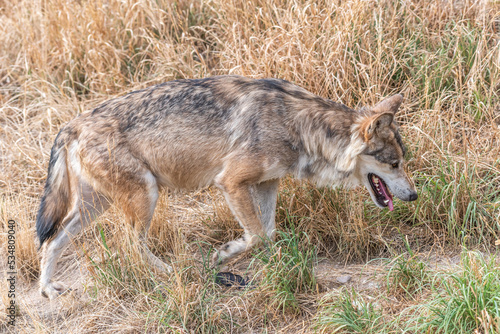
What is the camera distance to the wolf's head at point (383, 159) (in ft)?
16.7

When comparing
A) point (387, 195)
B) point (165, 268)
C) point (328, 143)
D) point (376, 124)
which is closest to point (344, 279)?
point (387, 195)

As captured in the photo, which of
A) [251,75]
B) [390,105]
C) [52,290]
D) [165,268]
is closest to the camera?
[165,268]

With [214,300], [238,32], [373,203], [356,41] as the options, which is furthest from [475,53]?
[214,300]

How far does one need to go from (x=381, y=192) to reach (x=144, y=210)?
6.88 feet

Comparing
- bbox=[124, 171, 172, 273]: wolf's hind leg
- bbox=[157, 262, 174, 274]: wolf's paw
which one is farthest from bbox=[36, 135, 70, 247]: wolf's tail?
bbox=[157, 262, 174, 274]: wolf's paw

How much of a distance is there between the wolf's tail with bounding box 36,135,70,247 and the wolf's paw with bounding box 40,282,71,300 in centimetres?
37

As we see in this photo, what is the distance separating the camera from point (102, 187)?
5129 millimetres

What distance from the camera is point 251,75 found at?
678 cm

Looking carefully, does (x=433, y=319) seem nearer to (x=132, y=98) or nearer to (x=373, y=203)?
(x=373, y=203)

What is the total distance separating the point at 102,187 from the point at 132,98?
0.84 meters

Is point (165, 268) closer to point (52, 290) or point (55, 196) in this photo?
point (52, 290)

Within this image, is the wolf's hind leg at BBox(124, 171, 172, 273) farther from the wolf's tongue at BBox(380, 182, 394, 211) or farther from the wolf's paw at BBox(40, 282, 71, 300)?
the wolf's tongue at BBox(380, 182, 394, 211)

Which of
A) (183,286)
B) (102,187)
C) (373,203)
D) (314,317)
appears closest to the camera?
(314,317)

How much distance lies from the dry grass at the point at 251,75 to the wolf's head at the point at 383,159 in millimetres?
259
